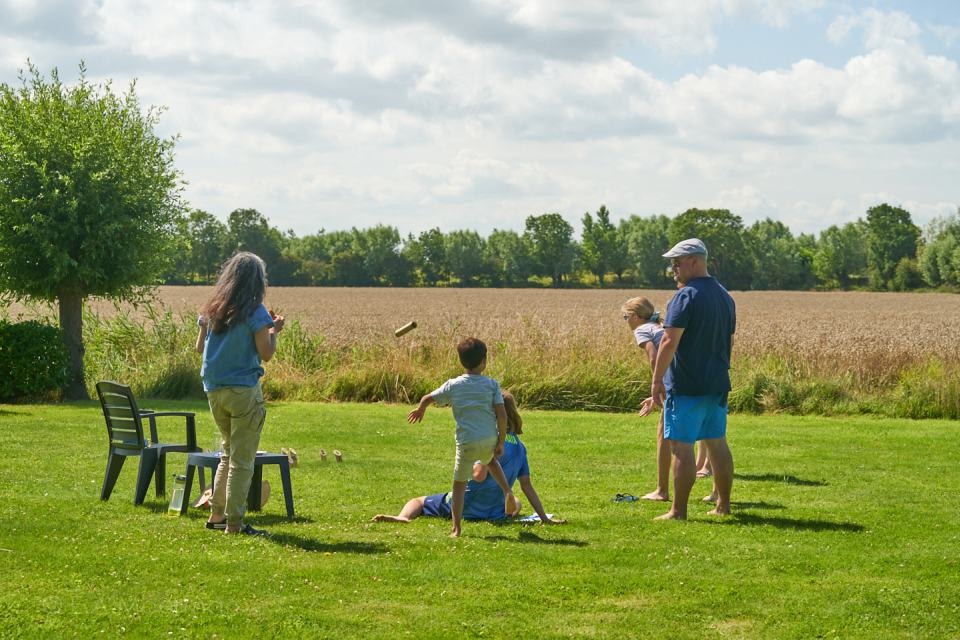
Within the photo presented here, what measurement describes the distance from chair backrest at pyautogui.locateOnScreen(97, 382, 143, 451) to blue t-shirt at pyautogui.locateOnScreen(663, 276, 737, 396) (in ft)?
14.0

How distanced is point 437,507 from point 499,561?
5.53ft

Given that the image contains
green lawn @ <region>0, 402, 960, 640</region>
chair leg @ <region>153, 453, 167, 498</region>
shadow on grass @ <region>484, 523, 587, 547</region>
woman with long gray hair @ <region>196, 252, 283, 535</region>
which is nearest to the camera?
green lawn @ <region>0, 402, 960, 640</region>

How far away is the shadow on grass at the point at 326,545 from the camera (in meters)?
6.98

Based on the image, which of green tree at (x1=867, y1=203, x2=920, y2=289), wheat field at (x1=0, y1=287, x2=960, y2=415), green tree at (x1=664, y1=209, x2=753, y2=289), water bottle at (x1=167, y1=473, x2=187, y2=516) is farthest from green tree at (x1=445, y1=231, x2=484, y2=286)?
water bottle at (x1=167, y1=473, x2=187, y2=516)

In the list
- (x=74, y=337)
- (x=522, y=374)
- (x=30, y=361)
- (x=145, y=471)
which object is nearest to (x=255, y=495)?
(x=145, y=471)

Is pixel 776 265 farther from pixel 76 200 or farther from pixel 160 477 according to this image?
pixel 160 477

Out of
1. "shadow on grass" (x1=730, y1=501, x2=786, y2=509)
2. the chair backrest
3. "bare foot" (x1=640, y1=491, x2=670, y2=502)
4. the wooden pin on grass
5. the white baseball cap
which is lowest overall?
"shadow on grass" (x1=730, y1=501, x2=786, y2=509)

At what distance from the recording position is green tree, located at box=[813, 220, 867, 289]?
4309 inches

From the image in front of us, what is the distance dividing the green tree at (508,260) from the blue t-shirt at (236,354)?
328 feet

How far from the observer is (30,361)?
1783 centimetres

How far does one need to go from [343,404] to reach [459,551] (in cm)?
Result: 1134

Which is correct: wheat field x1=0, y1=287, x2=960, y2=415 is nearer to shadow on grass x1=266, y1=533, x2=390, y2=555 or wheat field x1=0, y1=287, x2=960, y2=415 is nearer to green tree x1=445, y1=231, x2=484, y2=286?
shadow on grass x1=266, y1=533, x2=390, y2=555

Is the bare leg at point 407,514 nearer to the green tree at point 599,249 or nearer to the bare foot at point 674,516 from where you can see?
the bare foot at point 674,516

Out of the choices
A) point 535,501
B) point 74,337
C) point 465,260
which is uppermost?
point 465,260
